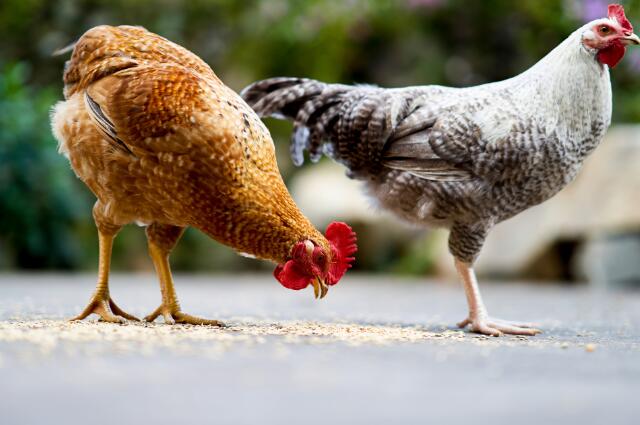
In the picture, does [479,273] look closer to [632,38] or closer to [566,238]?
[566,238]

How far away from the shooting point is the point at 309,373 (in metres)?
2.78

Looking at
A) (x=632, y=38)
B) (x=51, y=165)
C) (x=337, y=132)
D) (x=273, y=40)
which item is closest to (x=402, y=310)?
(x=337, y=132)

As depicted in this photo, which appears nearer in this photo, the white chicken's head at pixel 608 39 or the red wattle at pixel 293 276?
the red wattle at pixel 293 276

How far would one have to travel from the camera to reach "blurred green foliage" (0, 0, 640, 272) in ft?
37.2

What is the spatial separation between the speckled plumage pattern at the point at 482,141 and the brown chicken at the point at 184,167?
0.93 m

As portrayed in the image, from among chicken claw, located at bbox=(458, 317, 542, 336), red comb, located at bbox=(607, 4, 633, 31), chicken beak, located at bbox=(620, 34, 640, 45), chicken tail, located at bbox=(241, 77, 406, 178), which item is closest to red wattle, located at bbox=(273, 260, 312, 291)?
chicken claw, located at bbox=(458, 317, 542, 336)

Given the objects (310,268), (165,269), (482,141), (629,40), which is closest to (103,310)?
(165,269)

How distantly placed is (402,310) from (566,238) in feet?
14.7

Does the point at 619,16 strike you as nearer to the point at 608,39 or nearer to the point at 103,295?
the point at 608,39

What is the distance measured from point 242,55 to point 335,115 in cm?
932

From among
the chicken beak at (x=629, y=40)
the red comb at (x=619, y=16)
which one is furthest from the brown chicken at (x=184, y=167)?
the red comb at (x=619, y=16)

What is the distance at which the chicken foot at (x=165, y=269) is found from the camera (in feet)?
15.2

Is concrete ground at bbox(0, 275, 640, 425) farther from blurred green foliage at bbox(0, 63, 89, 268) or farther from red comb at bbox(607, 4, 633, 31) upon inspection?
blurred green foliage at bbox(0, 63, 89, 268)

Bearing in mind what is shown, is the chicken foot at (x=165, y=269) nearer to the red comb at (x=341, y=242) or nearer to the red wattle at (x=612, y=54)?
the red comb at (x=341, y=242)
